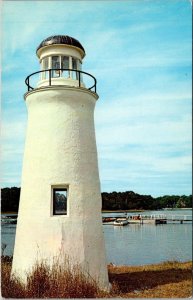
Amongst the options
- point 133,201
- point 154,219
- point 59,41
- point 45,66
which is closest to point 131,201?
point 133,201

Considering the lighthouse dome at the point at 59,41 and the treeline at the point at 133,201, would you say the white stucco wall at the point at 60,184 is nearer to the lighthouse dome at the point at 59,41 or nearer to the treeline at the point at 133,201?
the lighthouse dome at the point at 59,41

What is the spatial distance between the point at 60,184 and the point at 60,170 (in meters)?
0.24

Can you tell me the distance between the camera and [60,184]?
6.52 metres

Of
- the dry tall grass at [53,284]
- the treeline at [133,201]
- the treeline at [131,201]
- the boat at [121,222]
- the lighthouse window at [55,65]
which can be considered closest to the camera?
the dry tall grass at [53,284]

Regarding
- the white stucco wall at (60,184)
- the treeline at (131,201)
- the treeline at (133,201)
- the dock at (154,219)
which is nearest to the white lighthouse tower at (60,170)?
the white stucco wall at (60,184)

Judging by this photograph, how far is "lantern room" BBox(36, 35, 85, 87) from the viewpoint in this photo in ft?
22.2

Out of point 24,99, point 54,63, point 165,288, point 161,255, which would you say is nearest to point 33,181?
point 24,99

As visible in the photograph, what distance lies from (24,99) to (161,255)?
1312 cm

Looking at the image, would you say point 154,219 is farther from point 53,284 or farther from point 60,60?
point 53,284

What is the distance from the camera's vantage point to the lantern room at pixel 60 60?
678cm

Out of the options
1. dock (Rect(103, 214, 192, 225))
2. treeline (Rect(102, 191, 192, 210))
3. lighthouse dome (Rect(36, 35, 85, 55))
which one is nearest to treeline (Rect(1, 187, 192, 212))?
treeline (Rect(102, 191, 192, 210))

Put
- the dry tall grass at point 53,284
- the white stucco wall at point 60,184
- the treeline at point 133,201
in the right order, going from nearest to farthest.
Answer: the dry tall grass at point 53,284
the white stucco wall at point 60,184
the treeline at point 133,201

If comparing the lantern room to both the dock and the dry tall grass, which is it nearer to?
the dry tall grass

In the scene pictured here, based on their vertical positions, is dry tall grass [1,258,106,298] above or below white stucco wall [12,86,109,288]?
below
